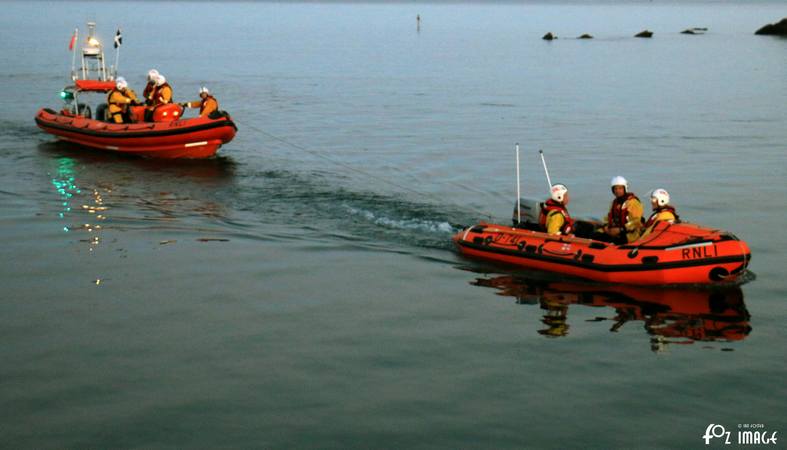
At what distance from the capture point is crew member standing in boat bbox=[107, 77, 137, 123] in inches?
986

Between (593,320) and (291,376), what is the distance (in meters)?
4.09

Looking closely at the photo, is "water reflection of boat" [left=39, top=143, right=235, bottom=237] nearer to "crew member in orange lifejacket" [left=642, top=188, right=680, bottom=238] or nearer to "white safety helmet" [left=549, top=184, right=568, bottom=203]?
"white safety helmet" [left=549, top=184, right=568, bottom=203]

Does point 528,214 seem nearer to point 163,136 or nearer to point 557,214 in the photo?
point 557,214

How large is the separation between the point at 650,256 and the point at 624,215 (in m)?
0.85

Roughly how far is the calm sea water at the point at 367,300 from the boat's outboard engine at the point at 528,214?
0.99 metres

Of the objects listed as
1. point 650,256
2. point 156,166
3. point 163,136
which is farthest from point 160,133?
point 650,256

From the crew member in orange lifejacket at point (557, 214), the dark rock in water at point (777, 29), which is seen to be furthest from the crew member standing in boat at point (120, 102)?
the dark rock in water at point (777, 29)

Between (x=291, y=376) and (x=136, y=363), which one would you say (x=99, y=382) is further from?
(x=291, y=376)

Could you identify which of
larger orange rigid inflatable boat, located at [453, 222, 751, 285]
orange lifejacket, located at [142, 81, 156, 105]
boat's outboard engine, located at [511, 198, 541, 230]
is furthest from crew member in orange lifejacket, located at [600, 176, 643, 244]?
orange lifejacket, located at [142, 81, 156, 105]

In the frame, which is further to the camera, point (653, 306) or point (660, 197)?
point (660, 197)

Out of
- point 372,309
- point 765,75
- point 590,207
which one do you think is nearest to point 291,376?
point 372,309

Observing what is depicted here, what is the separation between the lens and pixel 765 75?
46.2m

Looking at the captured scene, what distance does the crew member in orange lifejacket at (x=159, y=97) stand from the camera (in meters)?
24.7

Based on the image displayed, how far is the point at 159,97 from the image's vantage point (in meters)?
24.8
